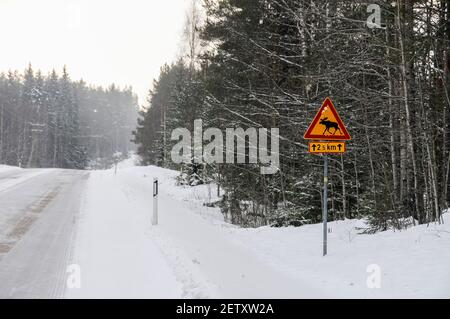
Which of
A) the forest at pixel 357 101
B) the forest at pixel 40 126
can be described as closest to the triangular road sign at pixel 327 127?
the forest at pixel 357 101

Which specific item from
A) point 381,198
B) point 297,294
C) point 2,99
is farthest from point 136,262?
point 2,99

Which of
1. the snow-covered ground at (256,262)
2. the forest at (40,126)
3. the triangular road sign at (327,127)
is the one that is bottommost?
the snow-covered ground at (256,262)

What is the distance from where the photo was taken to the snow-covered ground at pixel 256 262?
5152 millimetres

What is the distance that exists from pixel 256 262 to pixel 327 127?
2.64m

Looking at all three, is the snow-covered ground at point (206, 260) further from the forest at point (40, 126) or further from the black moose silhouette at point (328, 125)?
the forest at point (40, 126)

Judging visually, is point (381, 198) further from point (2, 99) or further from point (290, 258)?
point (2, 99)

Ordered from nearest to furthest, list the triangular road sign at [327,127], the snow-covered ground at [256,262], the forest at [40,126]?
1. the snow-covered ground at [256,262]
2. the triangular road sign at [327,127]
3. the forest at [40,126]

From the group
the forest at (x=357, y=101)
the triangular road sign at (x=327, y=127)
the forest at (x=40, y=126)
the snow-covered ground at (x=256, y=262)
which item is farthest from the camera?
the forest at (x=40, y=126)

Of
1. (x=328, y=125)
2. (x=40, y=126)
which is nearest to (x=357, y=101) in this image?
(x=328, y=125)

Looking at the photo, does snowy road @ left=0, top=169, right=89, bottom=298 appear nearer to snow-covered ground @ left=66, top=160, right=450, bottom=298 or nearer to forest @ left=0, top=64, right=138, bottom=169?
snow-covered ground @ left=66, top=160, right=450, bottom=298

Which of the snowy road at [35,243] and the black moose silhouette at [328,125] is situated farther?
the black moose silhouette at [328,125]

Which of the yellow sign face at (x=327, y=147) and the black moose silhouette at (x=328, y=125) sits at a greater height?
the black moose silhouette at (x=328, y=125)

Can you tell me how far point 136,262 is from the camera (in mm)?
6355

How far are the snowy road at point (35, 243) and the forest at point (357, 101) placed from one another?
18.7 ft
